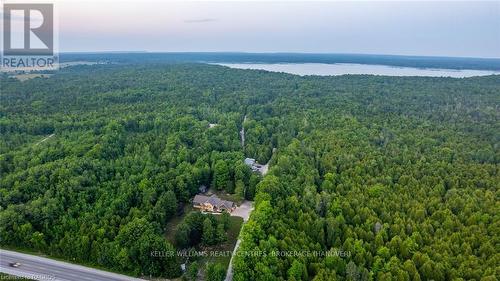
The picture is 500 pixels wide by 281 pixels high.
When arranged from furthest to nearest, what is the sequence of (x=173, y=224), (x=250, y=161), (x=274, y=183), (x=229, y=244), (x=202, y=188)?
(x=250, y=161), (x=202, y=188), (x=274, y=183), (x=173, y=224), (x=229, y=244)

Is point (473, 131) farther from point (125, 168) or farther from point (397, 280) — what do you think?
point (125, 168)

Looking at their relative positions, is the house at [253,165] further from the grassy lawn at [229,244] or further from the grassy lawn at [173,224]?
the grassy lawn at [229,244]

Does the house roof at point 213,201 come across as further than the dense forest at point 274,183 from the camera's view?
Yes

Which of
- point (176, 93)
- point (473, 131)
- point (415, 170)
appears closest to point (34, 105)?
point (176, 93)

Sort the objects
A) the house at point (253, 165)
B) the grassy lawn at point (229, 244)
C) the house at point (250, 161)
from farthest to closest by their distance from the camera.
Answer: the house at point (250, 161), the house at point (253, 165), the grassy lawn at point (229, 244)

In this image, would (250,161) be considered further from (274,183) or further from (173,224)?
(173,224)

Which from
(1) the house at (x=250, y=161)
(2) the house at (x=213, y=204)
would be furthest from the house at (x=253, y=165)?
(2) the house at (x=213, y=204)

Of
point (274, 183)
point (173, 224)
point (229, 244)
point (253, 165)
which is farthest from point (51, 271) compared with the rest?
point (253, 165)
